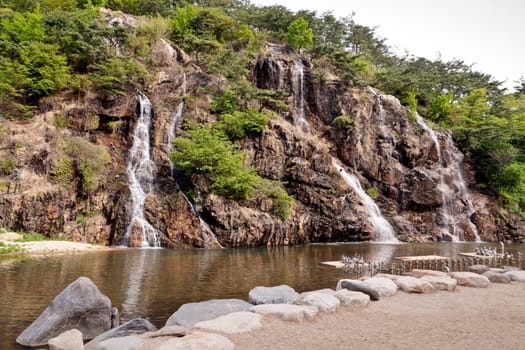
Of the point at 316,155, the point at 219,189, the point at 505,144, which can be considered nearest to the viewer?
the point at 219,189

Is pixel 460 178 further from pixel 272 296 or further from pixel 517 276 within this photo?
pixel 272 296

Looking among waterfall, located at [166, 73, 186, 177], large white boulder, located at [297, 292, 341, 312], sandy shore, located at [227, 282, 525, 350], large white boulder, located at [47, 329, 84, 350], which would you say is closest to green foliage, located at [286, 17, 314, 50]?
waterfall, located at [166, 73, 186, 177]

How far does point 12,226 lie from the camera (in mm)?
20484

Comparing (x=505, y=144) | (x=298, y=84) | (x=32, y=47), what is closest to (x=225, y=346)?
(x=32, y=47)

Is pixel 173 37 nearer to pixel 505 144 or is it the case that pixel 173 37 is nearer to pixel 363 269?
pixel 363 269

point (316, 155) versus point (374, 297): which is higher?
point (316, 155)

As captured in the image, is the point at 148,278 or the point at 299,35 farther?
the point at 299,35

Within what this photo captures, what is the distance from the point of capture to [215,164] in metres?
26.1

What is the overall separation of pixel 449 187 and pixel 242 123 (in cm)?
2210

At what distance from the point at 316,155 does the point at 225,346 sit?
27906 mm

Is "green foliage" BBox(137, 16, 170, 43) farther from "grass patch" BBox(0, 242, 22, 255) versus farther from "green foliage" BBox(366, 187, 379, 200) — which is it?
"green foliage" BBox(366, 187, 379, 200)

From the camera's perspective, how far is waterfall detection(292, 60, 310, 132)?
3725 centimetres

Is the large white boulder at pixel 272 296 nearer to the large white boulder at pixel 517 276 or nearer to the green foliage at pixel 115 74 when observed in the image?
the large white boulder at pixel 517 276

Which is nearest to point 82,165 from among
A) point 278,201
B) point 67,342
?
point 278,201
